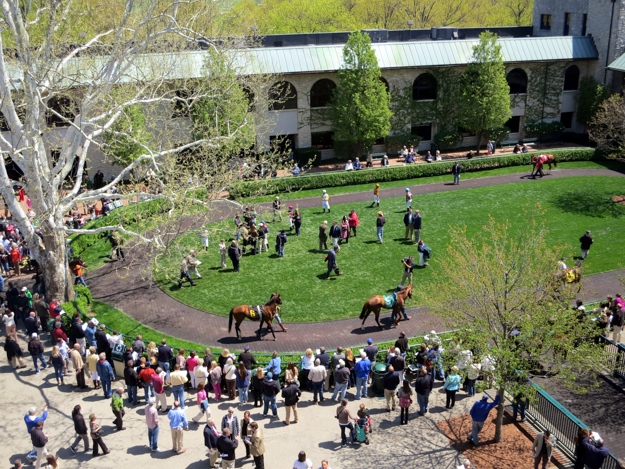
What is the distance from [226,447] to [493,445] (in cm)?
651

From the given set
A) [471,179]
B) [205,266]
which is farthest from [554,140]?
[205,266]

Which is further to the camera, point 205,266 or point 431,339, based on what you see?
point 205,266

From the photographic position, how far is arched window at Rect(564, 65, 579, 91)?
148 feet

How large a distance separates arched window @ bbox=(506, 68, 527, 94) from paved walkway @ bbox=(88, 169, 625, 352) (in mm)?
24756

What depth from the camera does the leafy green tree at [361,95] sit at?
38.8 meters

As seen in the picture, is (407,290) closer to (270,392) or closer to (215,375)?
(270,392)

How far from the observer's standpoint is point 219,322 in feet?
69.9

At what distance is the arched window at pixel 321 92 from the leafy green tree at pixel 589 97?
61.9 feet

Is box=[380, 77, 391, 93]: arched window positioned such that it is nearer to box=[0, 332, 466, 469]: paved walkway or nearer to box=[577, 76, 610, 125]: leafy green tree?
box=[577, 76, 610, 125]: leafy green tree

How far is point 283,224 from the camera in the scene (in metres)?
30.0

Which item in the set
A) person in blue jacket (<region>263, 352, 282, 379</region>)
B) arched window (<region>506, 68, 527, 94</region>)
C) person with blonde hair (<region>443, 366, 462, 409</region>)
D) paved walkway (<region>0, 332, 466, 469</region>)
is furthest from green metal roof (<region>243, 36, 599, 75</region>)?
person with blonde hair (<region>443, 366, 462, 409</region>)

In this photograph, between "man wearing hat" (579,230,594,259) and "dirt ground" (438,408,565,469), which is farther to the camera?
"man wearing hat" (579,230,594,259)

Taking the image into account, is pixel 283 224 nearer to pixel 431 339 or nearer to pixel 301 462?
pixel 431 339

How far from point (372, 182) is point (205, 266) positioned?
14.4m
